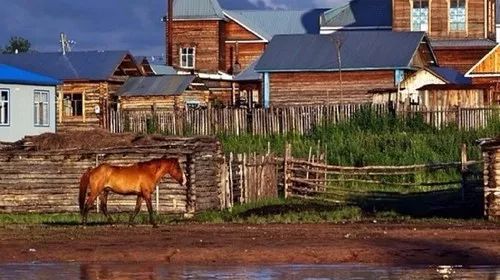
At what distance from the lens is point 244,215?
31.2m

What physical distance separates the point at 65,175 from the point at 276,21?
59152 millimetres

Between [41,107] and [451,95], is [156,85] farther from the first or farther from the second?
[451,95]

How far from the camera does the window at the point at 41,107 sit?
5231cm

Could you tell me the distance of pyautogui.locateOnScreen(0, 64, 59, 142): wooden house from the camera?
50.2 m

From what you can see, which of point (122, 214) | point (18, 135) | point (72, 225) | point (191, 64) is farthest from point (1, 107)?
point (191, 64)

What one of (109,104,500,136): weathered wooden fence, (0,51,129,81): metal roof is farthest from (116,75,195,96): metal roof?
(109,104,500,136): weathered wooden fence

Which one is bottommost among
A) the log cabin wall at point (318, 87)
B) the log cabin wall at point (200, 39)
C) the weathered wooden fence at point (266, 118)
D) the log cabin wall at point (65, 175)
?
the log cabin wall at point (65, 175)

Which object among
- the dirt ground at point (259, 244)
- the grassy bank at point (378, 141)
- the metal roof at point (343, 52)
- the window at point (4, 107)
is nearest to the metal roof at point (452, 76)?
the metal roof at point (343, 52)

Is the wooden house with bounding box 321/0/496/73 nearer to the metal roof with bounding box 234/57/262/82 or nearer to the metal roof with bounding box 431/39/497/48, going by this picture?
the metal roof with bounding box 431/39/497/48

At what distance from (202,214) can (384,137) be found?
16.7 metres

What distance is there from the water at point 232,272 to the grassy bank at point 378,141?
19.9 metres

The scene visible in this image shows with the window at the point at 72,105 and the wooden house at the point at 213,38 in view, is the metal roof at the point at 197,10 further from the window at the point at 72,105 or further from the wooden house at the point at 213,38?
the window at the point at 72,105

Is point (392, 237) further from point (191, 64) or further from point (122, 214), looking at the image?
point (191, 64)

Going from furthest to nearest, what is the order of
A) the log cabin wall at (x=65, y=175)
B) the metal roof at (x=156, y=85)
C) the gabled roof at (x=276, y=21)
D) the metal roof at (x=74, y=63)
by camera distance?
the gabled roof at (x=276, y=21) < the metal roof at (x=156, y=85) < the metal roof at (x=74, y=63) < the log cabin wall at (x=65, y=175)
